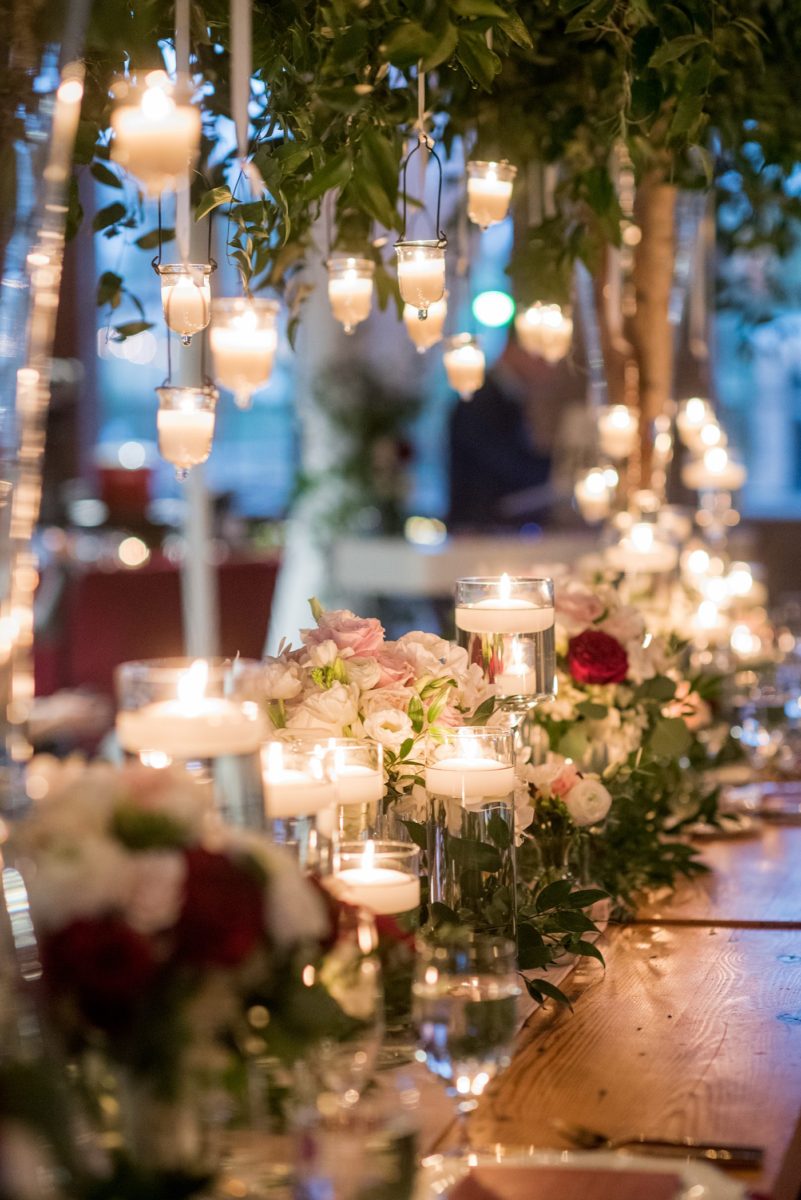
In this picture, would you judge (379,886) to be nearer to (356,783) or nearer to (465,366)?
(356,783)

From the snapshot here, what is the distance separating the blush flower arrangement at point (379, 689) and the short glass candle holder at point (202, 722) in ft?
1.55

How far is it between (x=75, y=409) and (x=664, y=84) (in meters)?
6.83

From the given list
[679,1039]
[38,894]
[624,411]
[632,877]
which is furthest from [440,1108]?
[624,411]

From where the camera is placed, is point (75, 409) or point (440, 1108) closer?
point (440, 1108)

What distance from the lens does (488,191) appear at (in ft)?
7.23

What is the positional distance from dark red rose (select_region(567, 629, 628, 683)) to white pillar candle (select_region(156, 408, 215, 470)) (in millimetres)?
575

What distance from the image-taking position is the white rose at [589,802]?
73.4 inches

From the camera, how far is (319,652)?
5.48ft

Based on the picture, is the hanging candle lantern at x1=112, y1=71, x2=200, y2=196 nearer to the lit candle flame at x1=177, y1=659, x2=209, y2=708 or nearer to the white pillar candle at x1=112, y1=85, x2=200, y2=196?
the white pillar candle at x1=112, y1=85, x2=200, y2=196

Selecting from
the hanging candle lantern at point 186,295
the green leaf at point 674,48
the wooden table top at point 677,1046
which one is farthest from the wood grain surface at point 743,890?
the green leaf at point 674,48

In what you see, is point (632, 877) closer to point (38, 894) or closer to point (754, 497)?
point (38, 894)

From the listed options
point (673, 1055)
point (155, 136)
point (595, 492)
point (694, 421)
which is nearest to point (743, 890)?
point (673, 1055)

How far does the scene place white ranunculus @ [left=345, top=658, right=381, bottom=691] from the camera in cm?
165

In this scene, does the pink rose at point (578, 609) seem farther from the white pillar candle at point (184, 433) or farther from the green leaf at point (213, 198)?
the green leaf at point (213, 198)
